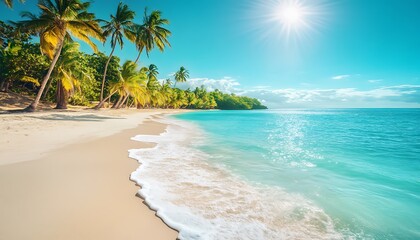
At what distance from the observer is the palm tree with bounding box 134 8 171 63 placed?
2767cm

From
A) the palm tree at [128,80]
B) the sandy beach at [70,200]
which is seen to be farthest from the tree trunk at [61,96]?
the sandy beach at [70,200]

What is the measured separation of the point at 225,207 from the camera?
11.0 ft

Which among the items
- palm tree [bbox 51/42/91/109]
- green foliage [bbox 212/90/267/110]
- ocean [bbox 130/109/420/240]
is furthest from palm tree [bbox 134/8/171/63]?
green foliage [bbox 212/90/267/110]

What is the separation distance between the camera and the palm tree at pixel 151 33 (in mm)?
27672

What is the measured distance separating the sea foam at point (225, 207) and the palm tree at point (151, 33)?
26.6 meters

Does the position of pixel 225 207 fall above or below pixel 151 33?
below

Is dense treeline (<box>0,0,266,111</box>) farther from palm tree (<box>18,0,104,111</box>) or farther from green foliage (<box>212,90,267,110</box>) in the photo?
green foliage (<box>212,90,267,110</box>)

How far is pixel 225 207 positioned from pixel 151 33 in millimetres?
29675

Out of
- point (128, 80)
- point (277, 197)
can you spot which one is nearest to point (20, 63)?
point (128, 80)

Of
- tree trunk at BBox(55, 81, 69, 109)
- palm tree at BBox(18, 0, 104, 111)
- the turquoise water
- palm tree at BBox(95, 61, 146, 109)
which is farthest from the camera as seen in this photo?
palm tree at BBox(95, 61, 146, 109)

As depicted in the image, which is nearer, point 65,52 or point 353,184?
point 353,184

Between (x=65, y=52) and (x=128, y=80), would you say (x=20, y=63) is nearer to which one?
(x=65, y=52)

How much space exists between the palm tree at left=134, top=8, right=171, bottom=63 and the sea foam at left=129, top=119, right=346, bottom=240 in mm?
26582

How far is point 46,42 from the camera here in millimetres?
15656
